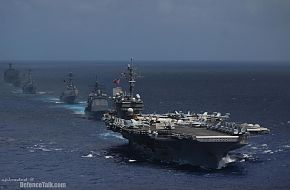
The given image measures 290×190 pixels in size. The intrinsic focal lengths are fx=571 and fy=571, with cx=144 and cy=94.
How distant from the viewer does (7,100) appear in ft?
587

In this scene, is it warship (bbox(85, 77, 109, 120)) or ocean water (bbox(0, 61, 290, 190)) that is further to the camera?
warship (bbox(85, 77, 109, 120))

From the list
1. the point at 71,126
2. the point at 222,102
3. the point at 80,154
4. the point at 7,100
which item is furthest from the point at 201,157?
the point at 7,100

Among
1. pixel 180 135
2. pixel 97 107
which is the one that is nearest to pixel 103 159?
pixel 180 135

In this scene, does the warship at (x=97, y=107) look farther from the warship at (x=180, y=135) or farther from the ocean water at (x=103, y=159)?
the warship at (x=180, y=135)

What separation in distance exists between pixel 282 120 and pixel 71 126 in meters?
46.8

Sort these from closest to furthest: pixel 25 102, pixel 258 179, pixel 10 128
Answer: pixel 258 179
pixel 10 128
pixel 25 102

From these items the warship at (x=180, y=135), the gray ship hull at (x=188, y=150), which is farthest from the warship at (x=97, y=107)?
the gray ship hull at (x=188, y=150)

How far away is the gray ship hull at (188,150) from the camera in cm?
7281

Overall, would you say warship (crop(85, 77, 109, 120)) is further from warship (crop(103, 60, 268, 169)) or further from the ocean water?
warship (crop(103, 60, 268, 169))

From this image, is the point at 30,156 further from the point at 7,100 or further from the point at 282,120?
the point at 7,100

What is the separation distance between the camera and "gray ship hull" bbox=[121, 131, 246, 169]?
72.8 metres

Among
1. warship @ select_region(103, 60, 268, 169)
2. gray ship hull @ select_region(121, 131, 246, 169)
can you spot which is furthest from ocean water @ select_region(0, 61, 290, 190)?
warship @ select_region(103, 60, 268, 169)

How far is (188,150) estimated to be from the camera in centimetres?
7675

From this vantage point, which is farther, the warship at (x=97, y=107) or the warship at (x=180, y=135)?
the warship at (x=97, y=107)
